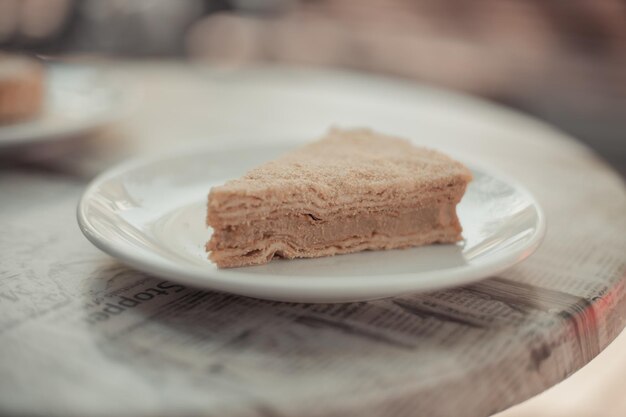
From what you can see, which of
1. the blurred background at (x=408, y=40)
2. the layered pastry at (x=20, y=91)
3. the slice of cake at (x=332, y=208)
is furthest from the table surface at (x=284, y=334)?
the blurred background at (x=408, y=40)

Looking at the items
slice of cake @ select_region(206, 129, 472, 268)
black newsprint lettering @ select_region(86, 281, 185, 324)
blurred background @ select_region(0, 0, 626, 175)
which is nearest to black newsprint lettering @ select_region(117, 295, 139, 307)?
black newsprint lettering @ select_region(86, 281, 185, 324)

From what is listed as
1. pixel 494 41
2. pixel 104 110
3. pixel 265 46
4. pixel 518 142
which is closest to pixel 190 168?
pixel 104 110

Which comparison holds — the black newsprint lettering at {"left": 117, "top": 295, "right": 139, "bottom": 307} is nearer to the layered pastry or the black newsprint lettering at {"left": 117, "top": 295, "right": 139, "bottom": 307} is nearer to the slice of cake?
the slice of cake

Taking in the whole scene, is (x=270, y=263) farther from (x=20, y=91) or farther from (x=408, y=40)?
(x=408, y=40)

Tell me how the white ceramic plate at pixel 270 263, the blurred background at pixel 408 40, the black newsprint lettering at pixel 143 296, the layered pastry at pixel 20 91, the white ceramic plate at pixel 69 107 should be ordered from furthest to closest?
the blurred background at pixel 408 40
the layered pastry at pixel 20 91
the white ceramic plate at pixel 69 107
the black newsprint lettering at pixel 143 296
the white ceramic plate at pixel 270 263

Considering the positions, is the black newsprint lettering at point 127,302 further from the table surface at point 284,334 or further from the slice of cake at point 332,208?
the slice of cake at point 332,208

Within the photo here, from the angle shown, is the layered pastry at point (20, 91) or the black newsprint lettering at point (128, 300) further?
the layered pastry at point (20, 91)
